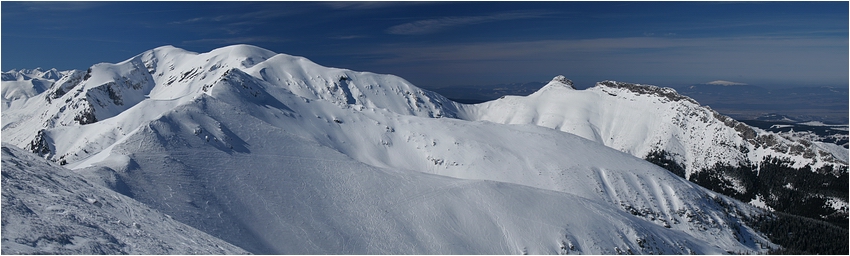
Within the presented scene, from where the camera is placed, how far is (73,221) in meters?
26.6

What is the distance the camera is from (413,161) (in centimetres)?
12550

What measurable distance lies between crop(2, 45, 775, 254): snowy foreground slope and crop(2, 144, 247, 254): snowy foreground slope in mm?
2211

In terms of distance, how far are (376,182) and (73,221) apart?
192 ft

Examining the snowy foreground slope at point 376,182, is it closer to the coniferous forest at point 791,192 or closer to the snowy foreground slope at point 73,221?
the snowy foreground slope at point 73,221

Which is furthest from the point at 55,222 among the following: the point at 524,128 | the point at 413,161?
the point at 524,128

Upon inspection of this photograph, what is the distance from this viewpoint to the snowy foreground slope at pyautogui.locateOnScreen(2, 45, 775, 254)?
209 ft

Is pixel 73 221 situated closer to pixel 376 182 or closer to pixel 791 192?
pixel 376 182

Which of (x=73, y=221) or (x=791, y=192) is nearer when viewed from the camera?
(x=73, y=221)

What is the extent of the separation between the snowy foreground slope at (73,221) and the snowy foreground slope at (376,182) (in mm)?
2211

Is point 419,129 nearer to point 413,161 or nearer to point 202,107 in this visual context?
point 413,161

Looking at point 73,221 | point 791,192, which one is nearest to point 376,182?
point 73,221

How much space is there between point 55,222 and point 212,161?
5299 cm

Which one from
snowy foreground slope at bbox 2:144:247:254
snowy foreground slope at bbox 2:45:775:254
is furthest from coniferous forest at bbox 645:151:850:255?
snowy foreground slope at bbox 2:144:247:254

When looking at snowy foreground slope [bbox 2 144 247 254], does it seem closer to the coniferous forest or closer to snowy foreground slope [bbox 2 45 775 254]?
snowy foreground slope [bbox 2 45 775 254]
